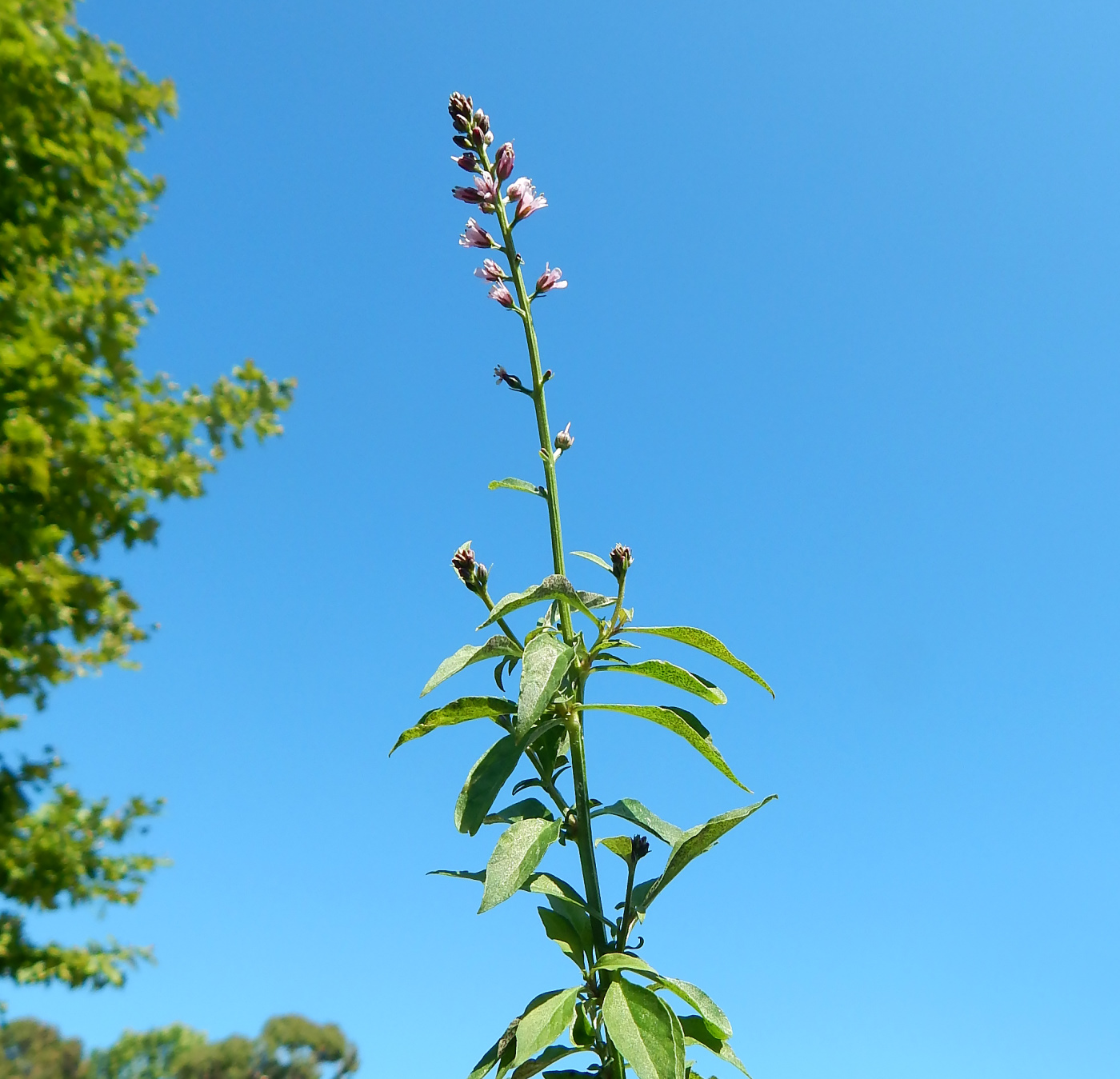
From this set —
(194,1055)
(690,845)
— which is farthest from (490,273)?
(194,1055)

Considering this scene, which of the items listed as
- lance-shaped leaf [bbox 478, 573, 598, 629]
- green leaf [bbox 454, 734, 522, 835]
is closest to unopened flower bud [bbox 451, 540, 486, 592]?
lance-shaped leaf [bbox 478, 573, 598, 629]

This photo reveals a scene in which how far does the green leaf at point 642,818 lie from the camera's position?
4.23ft

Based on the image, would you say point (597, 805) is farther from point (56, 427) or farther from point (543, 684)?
point (56, 427)

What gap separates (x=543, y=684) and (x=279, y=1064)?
34071mm

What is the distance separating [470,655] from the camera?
4.05ft

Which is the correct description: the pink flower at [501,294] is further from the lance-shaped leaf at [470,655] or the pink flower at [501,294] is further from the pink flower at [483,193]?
the lance-shaped leaf at [470,655]

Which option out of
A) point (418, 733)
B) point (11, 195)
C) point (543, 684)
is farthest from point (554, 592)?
point (11, 195)

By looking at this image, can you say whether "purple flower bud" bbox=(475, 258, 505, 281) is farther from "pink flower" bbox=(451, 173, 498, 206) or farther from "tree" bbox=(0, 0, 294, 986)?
"tree" bbox=(0, 0, 294, 986)

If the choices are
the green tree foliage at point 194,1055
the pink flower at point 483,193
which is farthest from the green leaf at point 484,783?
the green tree foliage at point 194,1055

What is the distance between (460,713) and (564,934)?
381 millimetres

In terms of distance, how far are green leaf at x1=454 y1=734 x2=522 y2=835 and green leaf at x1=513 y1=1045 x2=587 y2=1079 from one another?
0.34 metres

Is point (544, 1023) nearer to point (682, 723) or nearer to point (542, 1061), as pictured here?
point (542, 1061)

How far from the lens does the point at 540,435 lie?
56.1 inches

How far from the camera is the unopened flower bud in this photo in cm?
130
